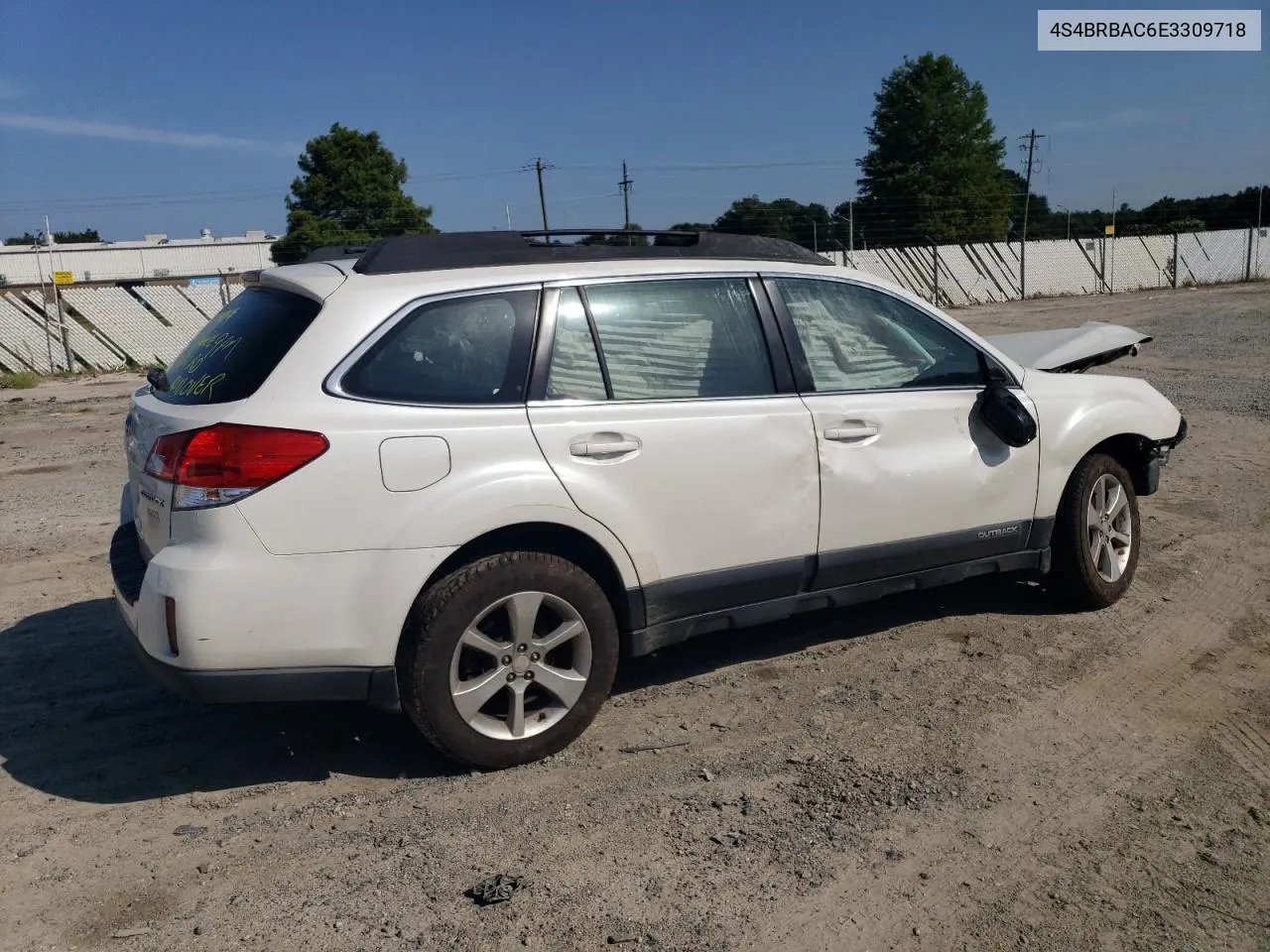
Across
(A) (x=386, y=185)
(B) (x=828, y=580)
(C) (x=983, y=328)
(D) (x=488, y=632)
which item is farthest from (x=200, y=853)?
(A) (x=386, y=185)

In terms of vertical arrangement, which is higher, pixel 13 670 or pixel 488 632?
pixel 488 632

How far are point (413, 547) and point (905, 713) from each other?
201 centimetres

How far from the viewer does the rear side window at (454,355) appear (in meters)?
3.54

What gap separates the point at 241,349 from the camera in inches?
146

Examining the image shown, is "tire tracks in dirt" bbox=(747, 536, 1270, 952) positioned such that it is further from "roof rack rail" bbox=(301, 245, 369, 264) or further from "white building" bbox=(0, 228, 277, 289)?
"white building" bbox=(0, 228, 277, 289)

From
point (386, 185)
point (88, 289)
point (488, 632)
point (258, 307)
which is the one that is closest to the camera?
point (488, 632)

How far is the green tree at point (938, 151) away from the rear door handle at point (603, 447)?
54335mm

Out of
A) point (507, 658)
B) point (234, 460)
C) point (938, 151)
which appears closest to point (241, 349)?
point (234, 460)

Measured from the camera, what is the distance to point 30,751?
3963 mm

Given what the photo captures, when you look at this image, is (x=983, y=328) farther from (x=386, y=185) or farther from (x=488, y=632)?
(x=386, y=185)

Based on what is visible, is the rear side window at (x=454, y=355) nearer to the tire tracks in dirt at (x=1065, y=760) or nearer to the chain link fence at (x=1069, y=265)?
the tire tracks in dirt at (x=1065, y=760)

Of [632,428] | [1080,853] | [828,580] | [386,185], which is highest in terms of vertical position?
[386,185]

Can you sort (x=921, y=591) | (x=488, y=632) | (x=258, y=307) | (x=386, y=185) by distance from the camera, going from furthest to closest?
(x=386, y=185)
(x=921, y=591)
(x=258, y=307)
(x=488, y=632)

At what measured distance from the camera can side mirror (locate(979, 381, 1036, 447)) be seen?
4656mm
